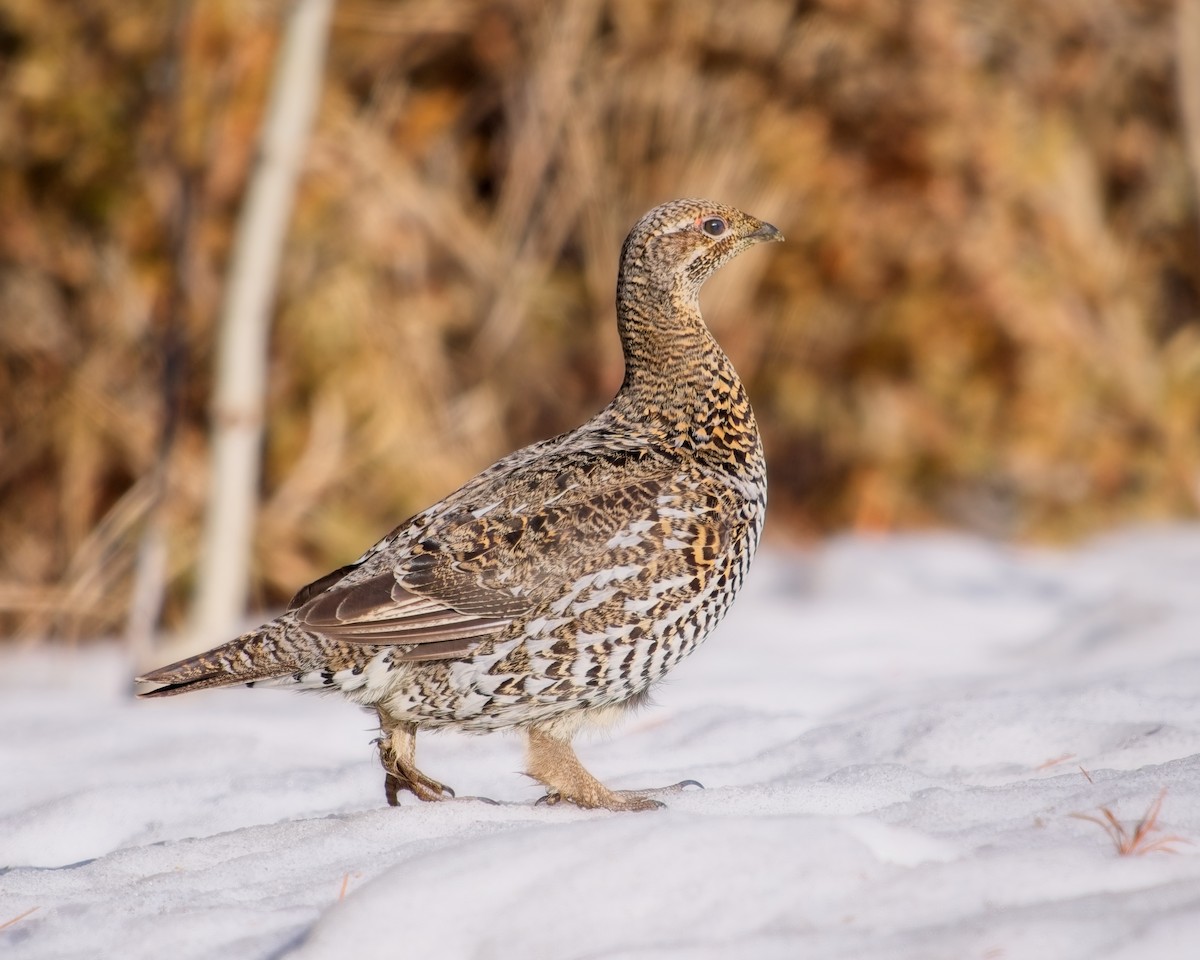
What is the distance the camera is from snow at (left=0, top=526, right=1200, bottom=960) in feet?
8.14

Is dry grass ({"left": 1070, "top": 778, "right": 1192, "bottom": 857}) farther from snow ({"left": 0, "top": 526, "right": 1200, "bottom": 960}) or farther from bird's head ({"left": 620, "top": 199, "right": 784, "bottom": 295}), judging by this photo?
bird's head ({"left": 620, "top": 199, "right": 784, "bottom": 295})

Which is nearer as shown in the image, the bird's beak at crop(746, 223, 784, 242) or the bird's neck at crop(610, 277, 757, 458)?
the bird's neck at crop(610, 277, 757, 458)

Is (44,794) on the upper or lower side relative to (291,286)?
lower

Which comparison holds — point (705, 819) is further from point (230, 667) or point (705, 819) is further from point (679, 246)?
point (679, 246)

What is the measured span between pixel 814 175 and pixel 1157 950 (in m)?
7.32

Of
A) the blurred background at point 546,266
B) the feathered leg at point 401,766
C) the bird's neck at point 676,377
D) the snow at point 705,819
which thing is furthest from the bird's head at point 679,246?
the blurred background at point 546,266

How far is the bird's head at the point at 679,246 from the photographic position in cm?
427

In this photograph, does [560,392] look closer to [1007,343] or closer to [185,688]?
[1007,343]

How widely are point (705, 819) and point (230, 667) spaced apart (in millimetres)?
1339

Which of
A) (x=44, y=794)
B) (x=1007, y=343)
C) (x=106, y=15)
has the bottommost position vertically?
(x=44, y=794)

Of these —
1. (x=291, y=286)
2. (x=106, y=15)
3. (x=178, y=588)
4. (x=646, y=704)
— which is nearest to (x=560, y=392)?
(x=291, y=286)

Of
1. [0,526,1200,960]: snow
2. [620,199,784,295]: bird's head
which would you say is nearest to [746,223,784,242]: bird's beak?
[620,199,784,295]: bird's head

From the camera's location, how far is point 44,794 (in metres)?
4.11

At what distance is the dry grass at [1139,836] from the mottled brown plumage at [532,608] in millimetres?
1128
